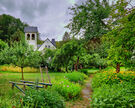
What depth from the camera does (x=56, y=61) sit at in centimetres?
1218

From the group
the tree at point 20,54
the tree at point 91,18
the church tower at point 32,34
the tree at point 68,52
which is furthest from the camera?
the church tower at point 32,34

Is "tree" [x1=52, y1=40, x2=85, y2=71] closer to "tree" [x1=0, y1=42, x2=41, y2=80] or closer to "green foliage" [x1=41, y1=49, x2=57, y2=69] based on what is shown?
"tree" [x1=0, y1=42, x2=41, y2=80]

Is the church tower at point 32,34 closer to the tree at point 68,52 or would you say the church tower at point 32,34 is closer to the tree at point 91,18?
the tree at point 68,52

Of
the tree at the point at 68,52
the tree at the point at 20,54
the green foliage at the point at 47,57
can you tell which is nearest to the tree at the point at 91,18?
the tree at the point at 68,52

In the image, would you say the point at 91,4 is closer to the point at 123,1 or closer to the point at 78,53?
the point at 78,53

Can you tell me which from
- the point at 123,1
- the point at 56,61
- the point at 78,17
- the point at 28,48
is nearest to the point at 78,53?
the point at 56,61

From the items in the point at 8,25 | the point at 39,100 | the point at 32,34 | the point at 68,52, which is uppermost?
the point at 8,25

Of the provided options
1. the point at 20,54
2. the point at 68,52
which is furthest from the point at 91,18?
the point at 20,54

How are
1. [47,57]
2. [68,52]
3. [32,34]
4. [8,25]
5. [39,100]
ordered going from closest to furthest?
[39,100] → [68,52] → [47,57] → [32,34] → [8,25]

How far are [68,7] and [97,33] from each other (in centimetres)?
458

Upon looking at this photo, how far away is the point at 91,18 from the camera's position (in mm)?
11445

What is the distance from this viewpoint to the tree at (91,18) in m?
11.2

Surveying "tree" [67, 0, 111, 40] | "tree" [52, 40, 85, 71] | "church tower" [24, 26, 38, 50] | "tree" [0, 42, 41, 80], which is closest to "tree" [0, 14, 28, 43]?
"church tower" [24, 26, 38, 50]

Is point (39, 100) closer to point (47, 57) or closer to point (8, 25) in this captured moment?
point (47, 57)
